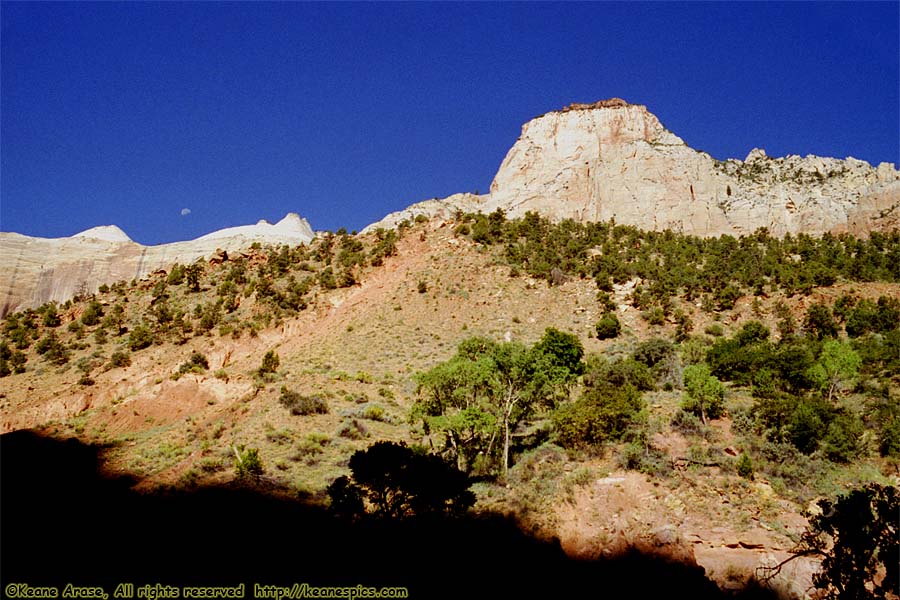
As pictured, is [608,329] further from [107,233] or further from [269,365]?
[107,233]

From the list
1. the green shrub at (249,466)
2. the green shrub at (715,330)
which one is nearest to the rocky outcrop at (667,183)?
the green shrub at (715,330)

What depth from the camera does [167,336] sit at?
37.8 m

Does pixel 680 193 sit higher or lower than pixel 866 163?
lower

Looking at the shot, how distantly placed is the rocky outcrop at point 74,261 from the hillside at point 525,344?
756 inches

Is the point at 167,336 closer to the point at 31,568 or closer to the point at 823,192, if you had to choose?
the point at 31,568

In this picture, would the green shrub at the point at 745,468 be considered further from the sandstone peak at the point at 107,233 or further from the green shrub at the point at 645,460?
the sandstone peak at the point at 107,233

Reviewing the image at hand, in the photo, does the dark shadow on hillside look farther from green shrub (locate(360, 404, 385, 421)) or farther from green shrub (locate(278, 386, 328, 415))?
green shrub (locate(360, 404, 385, 421))

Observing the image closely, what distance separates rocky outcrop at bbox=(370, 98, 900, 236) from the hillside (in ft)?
22.2

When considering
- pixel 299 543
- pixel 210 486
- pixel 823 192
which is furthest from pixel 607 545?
pixel 823 192

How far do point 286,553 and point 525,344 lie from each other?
2364 cm

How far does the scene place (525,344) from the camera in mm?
33812

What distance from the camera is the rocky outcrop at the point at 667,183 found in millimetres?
59312

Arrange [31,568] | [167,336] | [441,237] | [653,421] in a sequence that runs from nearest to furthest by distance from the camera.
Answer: [31,568]
[653,421]
[167,336]
[441,237]

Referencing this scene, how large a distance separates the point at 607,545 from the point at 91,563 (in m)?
11.9
